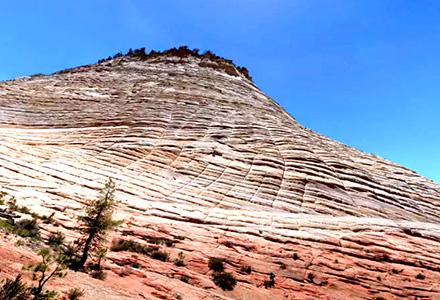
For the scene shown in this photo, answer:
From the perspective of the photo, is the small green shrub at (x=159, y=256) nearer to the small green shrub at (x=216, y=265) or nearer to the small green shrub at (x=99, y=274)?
the small green shrub at (x=216, y=265)

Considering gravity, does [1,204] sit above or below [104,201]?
below

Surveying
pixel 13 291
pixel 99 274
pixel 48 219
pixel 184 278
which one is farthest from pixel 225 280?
pixel 48 219

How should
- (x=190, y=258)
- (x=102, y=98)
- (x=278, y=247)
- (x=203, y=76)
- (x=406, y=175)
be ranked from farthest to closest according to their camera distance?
(x=203, y=76)
(x=102, y=98)
(x=406, y=175)
(x=278, y=247)
(x=190, y=258)

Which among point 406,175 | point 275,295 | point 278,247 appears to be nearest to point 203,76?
point 406,175

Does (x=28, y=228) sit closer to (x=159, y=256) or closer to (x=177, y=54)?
(x=159, y=256)

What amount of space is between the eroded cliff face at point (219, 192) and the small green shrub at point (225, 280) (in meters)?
0.21

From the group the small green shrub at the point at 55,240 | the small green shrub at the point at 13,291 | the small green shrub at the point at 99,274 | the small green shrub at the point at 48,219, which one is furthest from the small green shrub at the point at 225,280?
the small green shrub at the point at 48,219

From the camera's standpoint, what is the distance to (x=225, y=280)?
7.72m

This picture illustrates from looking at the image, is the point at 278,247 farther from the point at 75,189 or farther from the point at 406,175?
the point at 406,175

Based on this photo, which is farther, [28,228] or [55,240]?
[28,228]

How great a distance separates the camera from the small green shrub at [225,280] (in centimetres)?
755

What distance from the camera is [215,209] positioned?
40.7 feet

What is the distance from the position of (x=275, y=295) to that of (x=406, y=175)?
54.9 feet

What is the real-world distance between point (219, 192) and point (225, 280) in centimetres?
631
